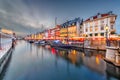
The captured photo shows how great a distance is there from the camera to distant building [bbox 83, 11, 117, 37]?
52.3 metres

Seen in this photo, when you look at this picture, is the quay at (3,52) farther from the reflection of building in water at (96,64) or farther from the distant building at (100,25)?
the distant building at (100,25)

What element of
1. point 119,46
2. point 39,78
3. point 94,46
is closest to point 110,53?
point 119,46

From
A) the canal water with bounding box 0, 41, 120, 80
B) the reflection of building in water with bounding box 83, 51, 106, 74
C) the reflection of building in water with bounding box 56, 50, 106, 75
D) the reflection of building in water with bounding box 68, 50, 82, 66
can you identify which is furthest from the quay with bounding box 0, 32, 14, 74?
the reflection of building in water with bounding box 83, 51, 106, 74

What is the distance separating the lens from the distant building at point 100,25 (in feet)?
171

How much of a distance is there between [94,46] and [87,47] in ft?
12.9

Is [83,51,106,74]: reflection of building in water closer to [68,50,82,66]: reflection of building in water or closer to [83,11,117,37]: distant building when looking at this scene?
[68,50,82,66]: reflection of building in water

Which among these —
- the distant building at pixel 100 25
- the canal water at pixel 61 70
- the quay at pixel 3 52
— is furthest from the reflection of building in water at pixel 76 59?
the distant building at pixel 100 25

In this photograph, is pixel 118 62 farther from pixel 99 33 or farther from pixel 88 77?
pixel 99 33

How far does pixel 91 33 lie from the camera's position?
201 ft

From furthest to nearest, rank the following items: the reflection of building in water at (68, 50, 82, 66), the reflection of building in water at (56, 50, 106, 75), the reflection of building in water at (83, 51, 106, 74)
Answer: the reflection of building in water at (68, 50, 82, 66) → the reflection of building in water at (56, 50, 106, 75) → the reflection of building in water at (83, 51, 106, 74)

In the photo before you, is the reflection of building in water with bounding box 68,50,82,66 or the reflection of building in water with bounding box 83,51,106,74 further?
the reflection of building in water with bounding box 68,50,82,66

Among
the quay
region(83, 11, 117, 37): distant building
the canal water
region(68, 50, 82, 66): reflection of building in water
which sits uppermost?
region(83, 11, 117, 37): distant building

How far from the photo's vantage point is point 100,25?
56250 millimetres

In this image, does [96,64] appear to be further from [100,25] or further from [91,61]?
[100,25]
